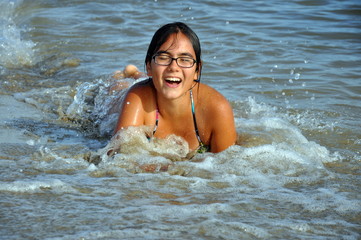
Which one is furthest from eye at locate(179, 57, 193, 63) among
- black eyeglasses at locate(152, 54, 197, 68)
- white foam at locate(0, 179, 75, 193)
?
white foam at locate(0, 179, 75, 193)

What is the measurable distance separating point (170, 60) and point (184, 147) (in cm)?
72

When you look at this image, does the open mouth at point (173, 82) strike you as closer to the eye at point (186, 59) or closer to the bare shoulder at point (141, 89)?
the eye at point (186, 59)

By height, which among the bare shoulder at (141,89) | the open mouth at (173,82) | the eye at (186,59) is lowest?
the bare shoulder at (141,89)

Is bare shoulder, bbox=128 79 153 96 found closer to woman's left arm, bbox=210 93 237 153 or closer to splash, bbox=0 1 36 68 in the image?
woman's left arm, bbox=210 93 237 153

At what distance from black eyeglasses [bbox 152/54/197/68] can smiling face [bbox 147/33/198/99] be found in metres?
0.02

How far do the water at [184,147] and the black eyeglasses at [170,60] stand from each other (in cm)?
58

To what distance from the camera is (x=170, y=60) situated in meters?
3.76

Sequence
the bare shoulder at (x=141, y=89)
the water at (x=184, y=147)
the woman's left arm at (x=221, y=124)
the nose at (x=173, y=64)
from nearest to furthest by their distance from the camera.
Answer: the water at (x=184, y=147), the nose at (x=173, y=64), the woman's left arm at (x=221, y=124), the bare shoulder at (x=141, y=89)

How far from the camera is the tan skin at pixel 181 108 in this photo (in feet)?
12.5

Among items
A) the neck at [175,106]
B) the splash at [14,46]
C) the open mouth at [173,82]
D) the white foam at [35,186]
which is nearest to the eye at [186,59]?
the open mouth at [173,82]

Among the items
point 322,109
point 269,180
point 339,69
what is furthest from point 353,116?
point 269,180

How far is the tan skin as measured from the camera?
382 cm

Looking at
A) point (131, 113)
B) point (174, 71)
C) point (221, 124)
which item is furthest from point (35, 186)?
point (221, 124)

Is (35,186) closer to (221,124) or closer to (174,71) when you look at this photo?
(174,71)
